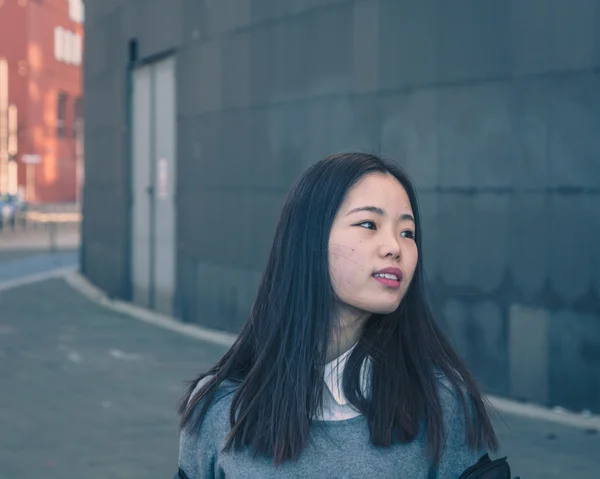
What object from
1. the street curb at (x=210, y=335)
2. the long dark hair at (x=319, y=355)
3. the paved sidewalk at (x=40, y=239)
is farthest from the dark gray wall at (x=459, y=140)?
the paved sidewalk at (x=40, y=239)

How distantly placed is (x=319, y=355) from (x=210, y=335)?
12172 mm

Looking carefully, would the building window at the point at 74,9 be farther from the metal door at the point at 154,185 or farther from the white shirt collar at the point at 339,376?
the white shirt collar at the point at 339,376

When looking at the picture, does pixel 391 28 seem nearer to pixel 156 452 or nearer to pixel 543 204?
pixel 543 204

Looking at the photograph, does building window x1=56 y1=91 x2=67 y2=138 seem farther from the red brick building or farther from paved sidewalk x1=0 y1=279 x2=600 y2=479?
paved sidewalk x1=0 y1=279 x2=600 y2=479

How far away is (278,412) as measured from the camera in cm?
237

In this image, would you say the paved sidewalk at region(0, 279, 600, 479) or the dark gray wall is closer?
the paved sidewalk at region(0, 279, 600, 479)

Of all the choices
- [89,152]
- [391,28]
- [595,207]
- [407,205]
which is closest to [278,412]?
[407,205]

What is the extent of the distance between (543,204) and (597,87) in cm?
104

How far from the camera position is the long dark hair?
2.35m

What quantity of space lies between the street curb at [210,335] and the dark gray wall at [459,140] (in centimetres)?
14

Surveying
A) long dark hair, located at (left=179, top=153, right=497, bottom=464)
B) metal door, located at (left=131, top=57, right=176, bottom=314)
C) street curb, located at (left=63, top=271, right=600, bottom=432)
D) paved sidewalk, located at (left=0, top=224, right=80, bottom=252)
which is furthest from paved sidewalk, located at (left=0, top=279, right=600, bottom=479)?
paved sidewalk, located at (left=0, top=224, right=80, bottom=252)

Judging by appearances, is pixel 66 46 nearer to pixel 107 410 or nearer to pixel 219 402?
pixel 107 410

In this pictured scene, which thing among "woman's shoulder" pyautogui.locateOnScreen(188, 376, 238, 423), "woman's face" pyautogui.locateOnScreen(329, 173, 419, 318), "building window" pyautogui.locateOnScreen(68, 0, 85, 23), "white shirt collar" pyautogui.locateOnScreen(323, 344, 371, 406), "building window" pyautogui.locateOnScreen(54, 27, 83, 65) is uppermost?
"building window" pyautogui.locateOnScreen(68, 0, 85, 23)

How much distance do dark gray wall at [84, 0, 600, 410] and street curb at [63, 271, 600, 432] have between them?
0.14 metres
